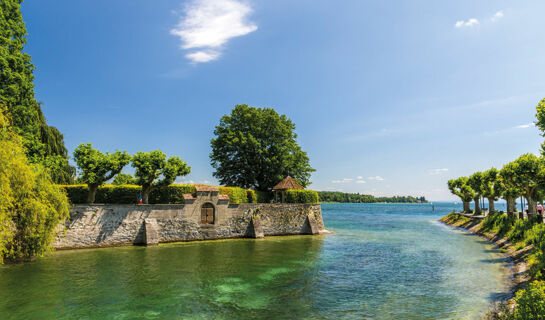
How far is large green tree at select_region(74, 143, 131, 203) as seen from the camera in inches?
941

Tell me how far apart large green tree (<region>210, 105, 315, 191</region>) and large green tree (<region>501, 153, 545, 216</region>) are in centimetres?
2313

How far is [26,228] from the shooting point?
56.5 ft

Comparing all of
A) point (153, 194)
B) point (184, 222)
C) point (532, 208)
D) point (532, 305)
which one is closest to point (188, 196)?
point (184, 222)

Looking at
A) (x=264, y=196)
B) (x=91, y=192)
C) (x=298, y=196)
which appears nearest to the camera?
(x=91, y=192)

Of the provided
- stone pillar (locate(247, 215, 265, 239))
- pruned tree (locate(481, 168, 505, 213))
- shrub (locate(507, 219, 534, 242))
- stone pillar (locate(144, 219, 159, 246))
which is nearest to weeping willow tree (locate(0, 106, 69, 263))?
stone pillar (locate(144, 219, 159, 246))

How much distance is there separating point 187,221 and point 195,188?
10.4 ft

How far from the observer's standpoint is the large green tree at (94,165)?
78.4 feet

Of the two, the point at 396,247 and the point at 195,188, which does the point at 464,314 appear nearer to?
the point at 396,247

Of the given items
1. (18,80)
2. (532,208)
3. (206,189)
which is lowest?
(532,208)

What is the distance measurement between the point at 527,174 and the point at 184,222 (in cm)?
2952

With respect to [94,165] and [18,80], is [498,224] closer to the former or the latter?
[94,165]

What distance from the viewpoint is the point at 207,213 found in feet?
95.0

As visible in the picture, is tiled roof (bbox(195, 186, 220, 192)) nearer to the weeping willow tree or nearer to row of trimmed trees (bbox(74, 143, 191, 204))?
row of trimmed trees (bbox(74, 143, 191, 204))

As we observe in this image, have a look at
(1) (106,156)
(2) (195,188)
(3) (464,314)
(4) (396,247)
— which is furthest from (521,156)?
(1) (106,156)
